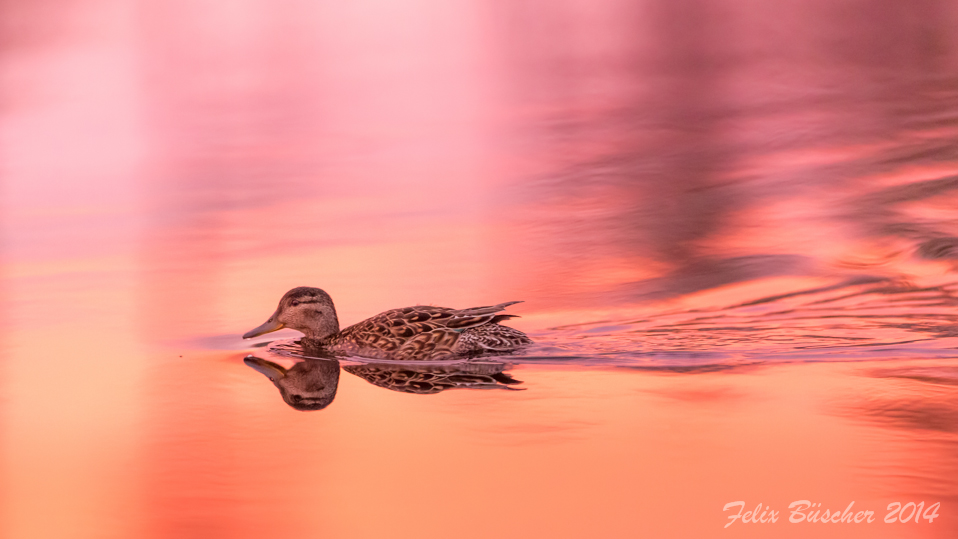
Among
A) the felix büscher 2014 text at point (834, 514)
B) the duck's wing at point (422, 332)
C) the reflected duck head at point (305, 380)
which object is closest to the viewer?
the felix büscher 2014 text at point (834, 514)

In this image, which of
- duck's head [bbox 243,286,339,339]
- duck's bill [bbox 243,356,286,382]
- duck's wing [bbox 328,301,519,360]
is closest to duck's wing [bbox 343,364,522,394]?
duck's wing [bbox 328,301,519,360]

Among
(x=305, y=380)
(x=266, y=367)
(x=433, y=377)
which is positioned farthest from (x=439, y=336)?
(x=266, y=367)

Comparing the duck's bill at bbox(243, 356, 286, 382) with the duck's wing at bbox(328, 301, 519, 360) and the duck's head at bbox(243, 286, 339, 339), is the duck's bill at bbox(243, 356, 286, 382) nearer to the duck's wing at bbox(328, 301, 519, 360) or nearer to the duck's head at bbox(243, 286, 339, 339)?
the duck's head at bbox(243, 286, 339, 339)

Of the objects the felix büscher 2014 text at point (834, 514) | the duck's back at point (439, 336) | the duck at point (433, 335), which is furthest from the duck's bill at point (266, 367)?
the felix büscher 2014 text at point (834, 514)

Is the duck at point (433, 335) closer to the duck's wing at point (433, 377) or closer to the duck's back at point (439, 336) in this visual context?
the duck's back at point (439, 336)

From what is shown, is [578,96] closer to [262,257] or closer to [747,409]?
[262,257]
